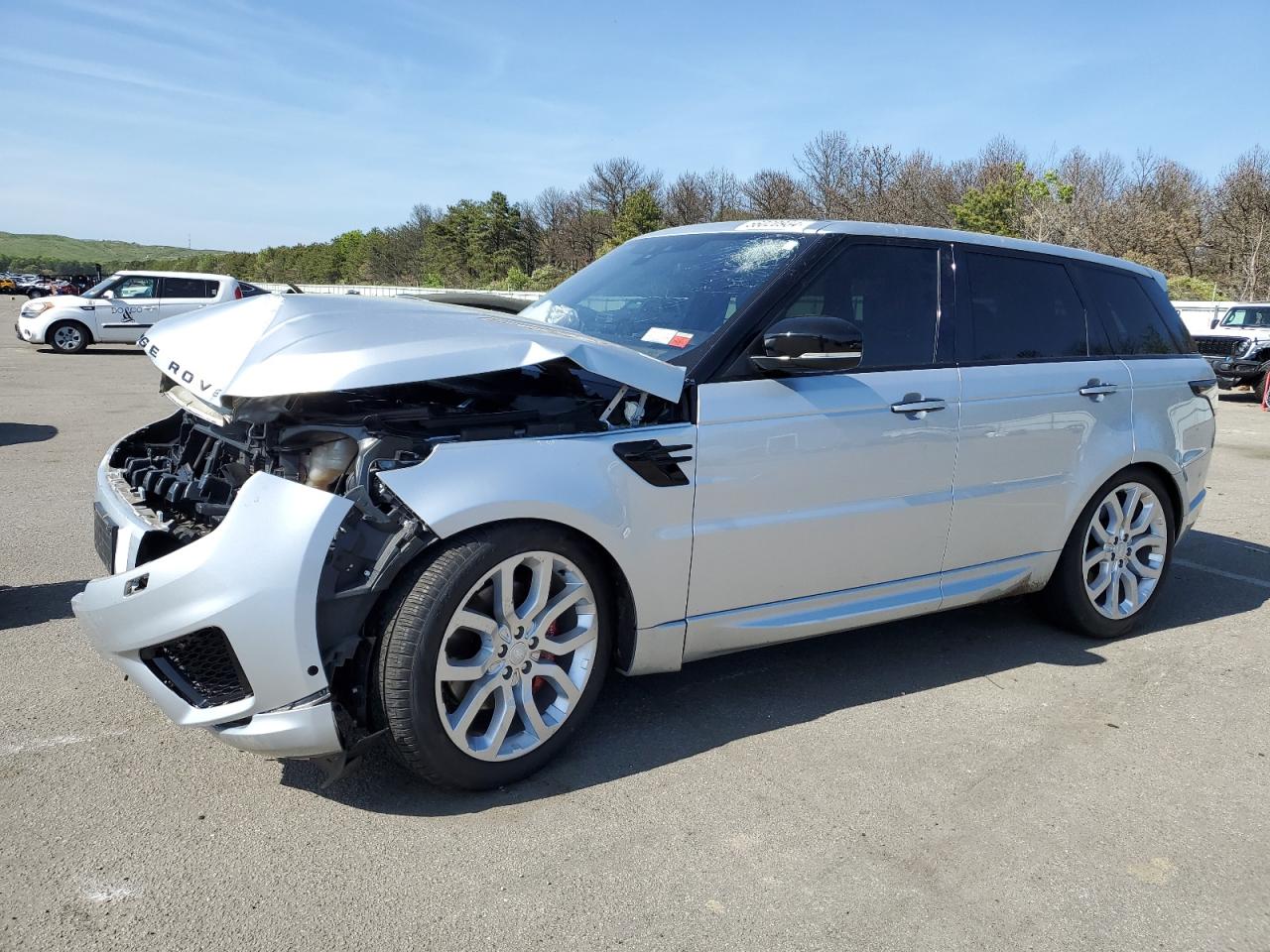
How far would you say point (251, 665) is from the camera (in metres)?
2.65

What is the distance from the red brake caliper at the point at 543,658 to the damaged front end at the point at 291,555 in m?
0.54

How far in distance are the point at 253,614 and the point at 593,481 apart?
1073 mm

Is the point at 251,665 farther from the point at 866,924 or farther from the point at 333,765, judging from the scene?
the point at 866,924

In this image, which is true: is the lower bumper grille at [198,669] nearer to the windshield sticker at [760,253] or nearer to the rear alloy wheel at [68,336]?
the windshield sticker at [760,253]

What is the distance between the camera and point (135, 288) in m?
20.6

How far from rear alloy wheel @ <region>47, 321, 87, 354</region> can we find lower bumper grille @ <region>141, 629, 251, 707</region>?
20781 mm

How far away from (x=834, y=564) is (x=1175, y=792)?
136 cm

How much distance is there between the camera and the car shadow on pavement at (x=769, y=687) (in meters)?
3.07

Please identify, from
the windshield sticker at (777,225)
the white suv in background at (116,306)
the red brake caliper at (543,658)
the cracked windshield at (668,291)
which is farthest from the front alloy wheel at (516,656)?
the white suv in background at (116,306)

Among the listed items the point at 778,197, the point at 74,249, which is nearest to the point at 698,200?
the point at 778,197

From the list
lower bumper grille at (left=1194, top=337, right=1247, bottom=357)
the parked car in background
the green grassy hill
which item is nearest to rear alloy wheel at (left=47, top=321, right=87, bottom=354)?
the parked car in background

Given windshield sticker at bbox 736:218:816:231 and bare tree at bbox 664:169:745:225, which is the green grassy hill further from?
windshield sticker at bbox 736:218:816:231

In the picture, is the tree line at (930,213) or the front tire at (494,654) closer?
the front tire at (494,654)

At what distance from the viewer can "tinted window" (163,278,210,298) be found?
20406 millimetres
